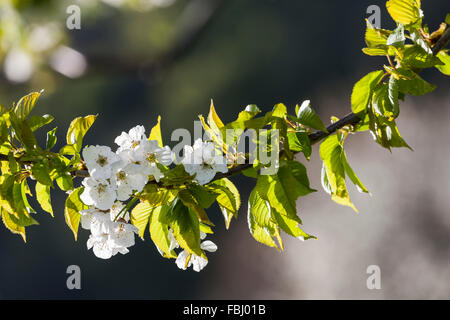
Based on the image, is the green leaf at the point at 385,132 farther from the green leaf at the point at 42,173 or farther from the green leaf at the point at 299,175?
the green leaf at the point at 42,173

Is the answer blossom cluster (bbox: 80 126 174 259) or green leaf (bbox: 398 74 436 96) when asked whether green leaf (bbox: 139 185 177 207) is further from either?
green leaf (bbox: 398 74 436 96)

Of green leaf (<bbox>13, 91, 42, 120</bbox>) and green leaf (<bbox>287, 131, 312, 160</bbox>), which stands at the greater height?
green leaf (<bbox>13, 91, 42, 120</bbox>)

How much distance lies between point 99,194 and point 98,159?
0.07ft

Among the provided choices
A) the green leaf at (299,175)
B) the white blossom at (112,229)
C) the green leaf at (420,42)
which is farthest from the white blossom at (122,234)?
the green leaf at (420,42)

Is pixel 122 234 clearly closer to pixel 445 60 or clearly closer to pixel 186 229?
pixel 186 229

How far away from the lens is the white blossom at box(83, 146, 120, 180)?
266 millimetres

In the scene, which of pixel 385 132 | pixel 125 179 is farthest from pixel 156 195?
pixel 385 132

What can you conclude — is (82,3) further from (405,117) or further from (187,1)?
(405,117)

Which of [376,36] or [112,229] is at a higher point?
[376,36]

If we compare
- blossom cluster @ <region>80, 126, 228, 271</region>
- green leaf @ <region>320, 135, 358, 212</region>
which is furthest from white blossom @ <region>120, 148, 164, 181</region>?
green leaf @ <region>320, 135, 358, 212</region>

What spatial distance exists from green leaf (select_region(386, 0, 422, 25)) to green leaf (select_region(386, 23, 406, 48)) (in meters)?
0.02

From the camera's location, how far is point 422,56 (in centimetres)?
28

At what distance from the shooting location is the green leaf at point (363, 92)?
29 centimetres

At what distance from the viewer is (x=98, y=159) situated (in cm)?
27
